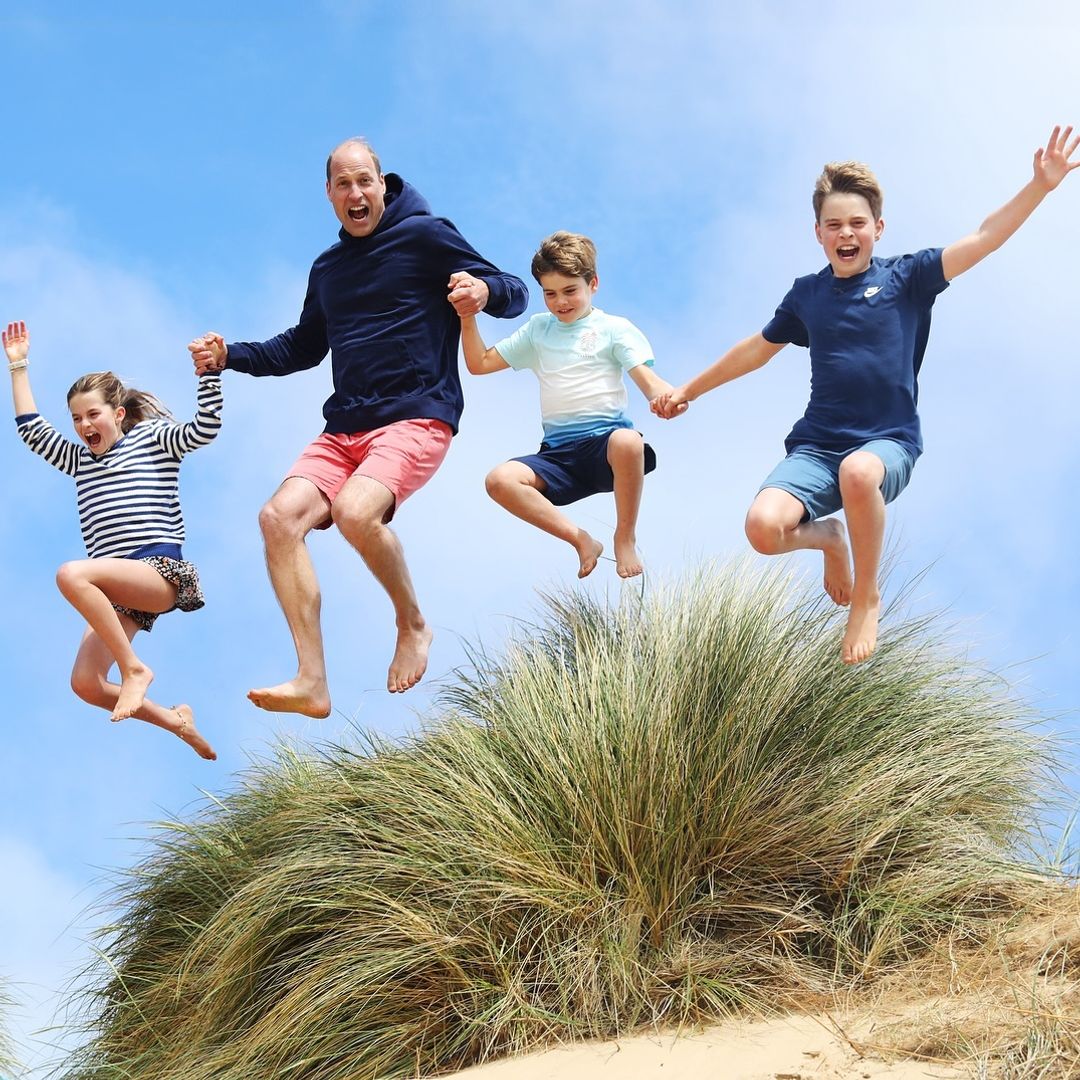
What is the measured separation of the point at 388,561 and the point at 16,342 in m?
2.46

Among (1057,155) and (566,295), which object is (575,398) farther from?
(1057,155)

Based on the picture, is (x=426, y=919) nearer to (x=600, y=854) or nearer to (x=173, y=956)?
(x=600, y=854)

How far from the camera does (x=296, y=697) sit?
6.32 m

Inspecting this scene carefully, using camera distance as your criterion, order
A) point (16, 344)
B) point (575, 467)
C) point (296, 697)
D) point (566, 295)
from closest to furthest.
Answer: point (296, 697), point (575, 467), point (566, 295), point (16, 344)

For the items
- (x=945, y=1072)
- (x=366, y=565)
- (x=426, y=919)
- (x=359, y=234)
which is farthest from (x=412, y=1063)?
(x=359, y=234)

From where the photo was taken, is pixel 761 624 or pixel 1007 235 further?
pixel 761 624

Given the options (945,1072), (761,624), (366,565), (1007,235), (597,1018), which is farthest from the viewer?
(366,565)

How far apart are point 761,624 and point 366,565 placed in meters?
1.89

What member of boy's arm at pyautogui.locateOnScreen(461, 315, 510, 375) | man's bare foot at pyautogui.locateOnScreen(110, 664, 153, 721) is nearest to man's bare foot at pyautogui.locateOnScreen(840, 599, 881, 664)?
boy's arm at pyautogui.locateOnScreen(461, 315, 510, 375)

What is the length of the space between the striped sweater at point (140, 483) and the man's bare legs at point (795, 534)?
2.74m

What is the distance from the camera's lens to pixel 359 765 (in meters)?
6.38

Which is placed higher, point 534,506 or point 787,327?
point 787,327

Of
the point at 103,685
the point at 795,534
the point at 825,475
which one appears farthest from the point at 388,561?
the point at 825,475

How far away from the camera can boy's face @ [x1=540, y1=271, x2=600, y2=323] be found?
696cm
